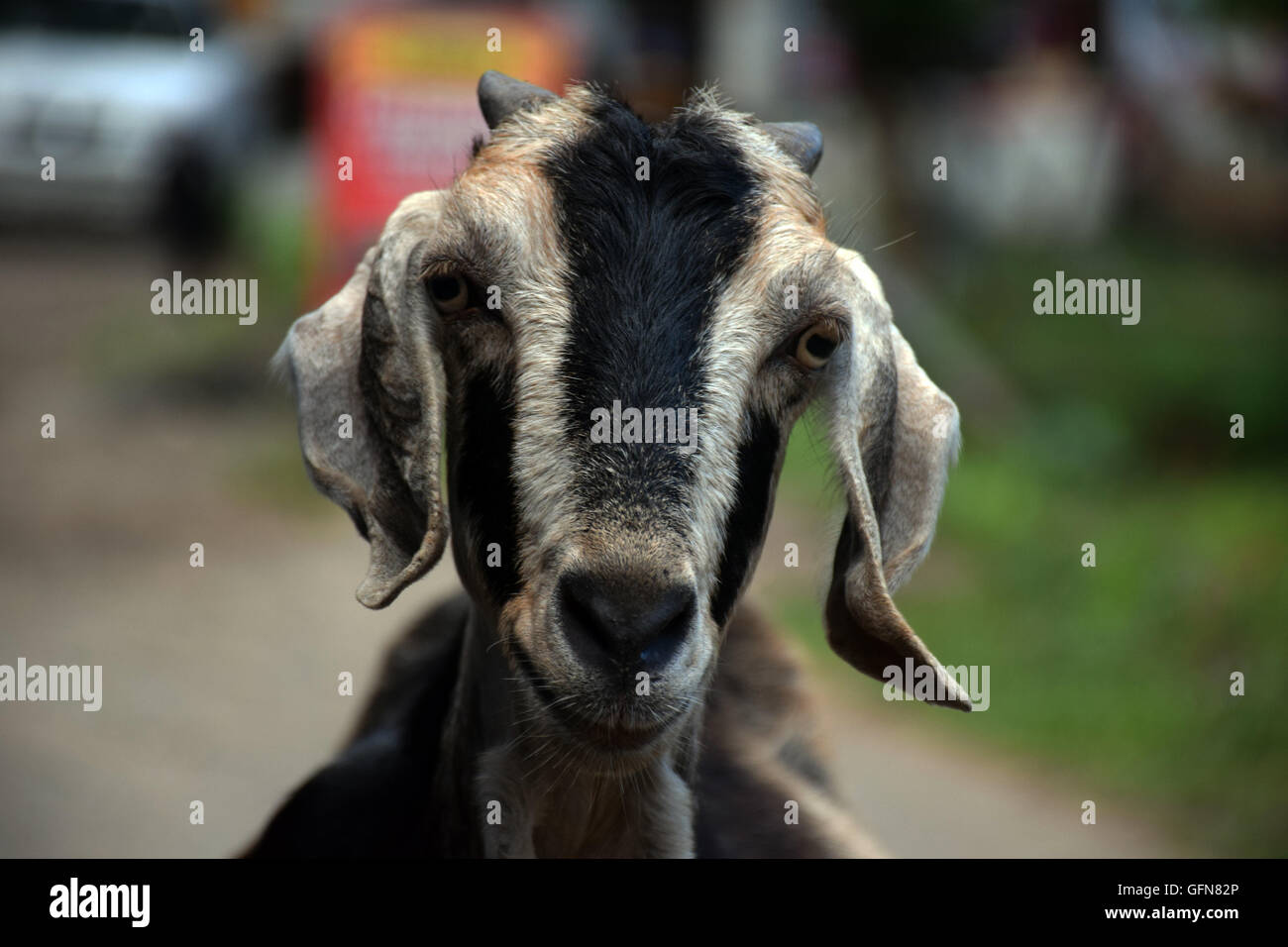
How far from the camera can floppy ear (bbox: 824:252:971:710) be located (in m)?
2.81

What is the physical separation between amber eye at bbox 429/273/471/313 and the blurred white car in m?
11.8

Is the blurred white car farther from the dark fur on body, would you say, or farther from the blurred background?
the dark fur on body

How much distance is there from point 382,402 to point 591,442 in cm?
51

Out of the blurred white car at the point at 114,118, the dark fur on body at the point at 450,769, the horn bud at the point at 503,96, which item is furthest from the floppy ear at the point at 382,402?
the blurred white car at the point at 114,118

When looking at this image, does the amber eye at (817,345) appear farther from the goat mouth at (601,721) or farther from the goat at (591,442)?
the goat mouth at (601,721)

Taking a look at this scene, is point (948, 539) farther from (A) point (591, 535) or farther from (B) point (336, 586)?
(A) point (591, 535)

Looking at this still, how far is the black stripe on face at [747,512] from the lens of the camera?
8.87 feet

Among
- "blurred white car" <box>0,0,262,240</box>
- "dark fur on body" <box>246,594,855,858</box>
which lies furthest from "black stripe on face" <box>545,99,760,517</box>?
"blurred white car" <box>0,0,262,240</box>

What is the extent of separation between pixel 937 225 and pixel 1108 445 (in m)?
5.09

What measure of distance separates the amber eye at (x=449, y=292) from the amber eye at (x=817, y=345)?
0.68m

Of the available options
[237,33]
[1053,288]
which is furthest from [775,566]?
[237,33]

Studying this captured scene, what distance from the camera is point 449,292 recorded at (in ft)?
8.96

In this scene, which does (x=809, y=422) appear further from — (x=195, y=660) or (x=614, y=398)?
(x=195, y=660)

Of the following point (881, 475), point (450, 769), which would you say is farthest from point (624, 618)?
point (450, 769)
